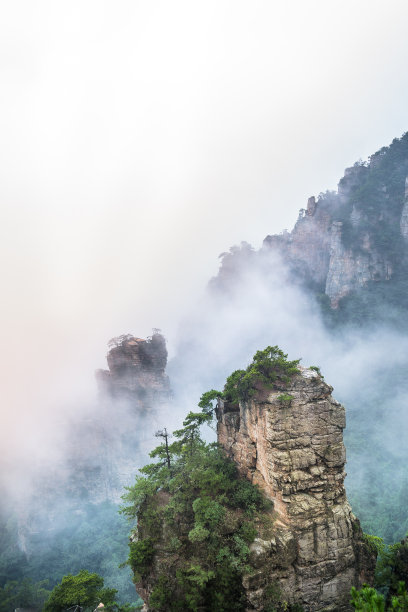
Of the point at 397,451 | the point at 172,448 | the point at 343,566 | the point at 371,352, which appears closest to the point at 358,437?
the point at 397,451

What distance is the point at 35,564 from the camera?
3750 cm

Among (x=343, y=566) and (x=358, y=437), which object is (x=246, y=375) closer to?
(x=343, y=566)

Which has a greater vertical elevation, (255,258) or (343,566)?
(255,258)

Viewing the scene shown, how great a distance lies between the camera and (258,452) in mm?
18781

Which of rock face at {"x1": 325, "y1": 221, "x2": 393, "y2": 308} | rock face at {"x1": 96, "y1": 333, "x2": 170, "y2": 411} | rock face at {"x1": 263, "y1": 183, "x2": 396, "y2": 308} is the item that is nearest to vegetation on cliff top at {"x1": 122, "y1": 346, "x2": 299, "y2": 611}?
rock face at {"x1": 96, "y1": 333, "x2": 170, "y2": 411}

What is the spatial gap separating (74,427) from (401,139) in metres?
84.7

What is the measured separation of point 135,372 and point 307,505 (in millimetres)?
44663

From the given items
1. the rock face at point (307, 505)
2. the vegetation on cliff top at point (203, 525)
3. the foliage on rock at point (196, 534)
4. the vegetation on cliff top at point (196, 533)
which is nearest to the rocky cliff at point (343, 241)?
the vegetation on cliff top at point (203, 525)

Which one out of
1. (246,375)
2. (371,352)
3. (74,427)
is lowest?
(246,375)

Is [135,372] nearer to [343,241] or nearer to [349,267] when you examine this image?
[349,267]

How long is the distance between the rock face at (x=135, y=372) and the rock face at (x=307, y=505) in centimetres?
4185

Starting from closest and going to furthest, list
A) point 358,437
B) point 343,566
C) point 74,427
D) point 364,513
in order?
1. point 343,566
2. point 364,513
3. point 358,437
4. point 74,427

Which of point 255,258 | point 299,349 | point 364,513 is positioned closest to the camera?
point 364,513

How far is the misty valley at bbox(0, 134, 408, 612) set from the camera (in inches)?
621
